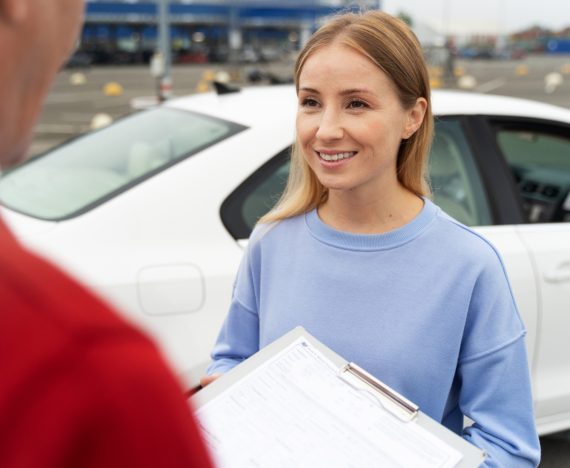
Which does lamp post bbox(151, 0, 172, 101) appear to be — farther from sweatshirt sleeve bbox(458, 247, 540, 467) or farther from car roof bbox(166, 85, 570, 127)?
sweatshirt sleeve bbox(458, 247, 540, 467)

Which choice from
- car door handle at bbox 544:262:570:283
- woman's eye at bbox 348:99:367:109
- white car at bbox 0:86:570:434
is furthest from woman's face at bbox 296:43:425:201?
car door handle at bbox 544:262:570:283

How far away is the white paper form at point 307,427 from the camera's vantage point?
1.14 meters

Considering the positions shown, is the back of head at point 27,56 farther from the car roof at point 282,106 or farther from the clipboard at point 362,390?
the car roof at point 282,106

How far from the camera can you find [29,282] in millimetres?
423

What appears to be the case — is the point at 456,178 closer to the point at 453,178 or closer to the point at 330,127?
the point at 453,178

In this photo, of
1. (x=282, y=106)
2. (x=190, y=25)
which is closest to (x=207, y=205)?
(x=282, y=106)

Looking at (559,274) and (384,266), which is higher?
(384,266)

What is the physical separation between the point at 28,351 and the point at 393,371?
112 cm

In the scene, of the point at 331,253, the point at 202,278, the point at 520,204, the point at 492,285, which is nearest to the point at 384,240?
the point at 331,253

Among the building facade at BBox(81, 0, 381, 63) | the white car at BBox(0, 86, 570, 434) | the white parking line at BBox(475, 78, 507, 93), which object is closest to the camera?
the white car at BBox(0, 86, 570, 434)

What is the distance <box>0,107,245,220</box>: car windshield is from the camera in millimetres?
2566

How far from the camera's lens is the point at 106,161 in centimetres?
290

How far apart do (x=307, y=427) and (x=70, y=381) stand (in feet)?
2.67

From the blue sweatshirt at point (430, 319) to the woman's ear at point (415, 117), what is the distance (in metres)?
0.19
